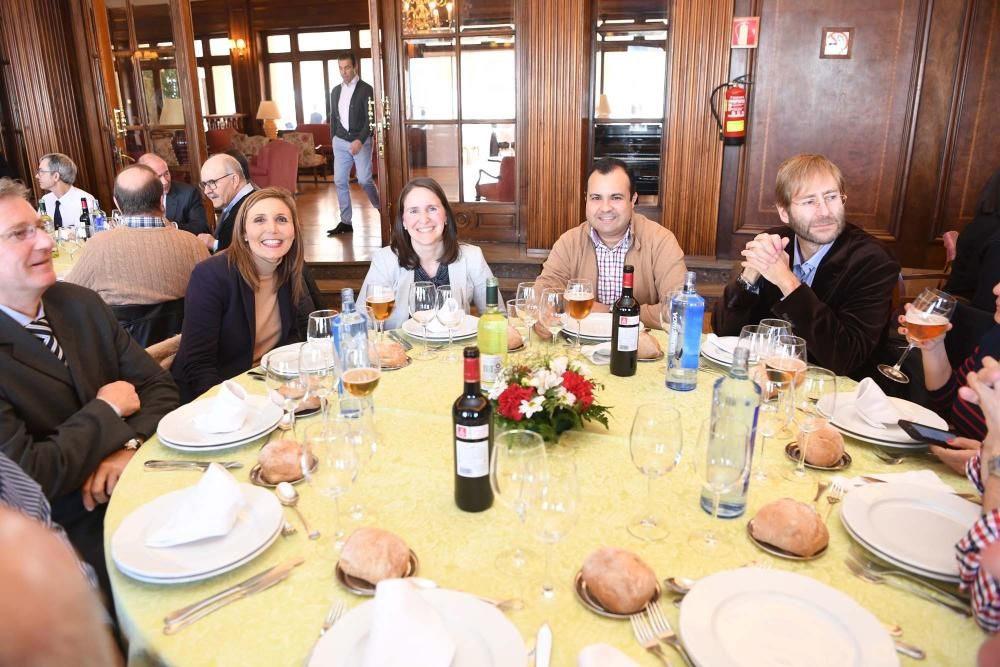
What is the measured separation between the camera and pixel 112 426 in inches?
64.1

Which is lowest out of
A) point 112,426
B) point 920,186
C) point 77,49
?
point 112,426

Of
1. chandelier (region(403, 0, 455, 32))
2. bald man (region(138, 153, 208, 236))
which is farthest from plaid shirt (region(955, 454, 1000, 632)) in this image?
chandelier (region(403, 0, 455, 32))

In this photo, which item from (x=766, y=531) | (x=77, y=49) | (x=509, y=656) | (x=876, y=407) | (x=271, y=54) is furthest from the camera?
(x=271, y=54)

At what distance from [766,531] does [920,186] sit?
14.5 ft

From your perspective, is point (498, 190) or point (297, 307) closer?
point (297, 307)

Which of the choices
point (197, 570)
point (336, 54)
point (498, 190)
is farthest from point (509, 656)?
point (336, 54)

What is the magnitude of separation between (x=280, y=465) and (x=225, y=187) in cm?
314

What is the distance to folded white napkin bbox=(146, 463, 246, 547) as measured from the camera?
1097mm

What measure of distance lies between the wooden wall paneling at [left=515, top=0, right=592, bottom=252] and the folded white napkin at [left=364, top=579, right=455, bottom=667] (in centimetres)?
438

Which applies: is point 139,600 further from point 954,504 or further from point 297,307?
point 297,307

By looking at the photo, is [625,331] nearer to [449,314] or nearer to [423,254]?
[449,314]

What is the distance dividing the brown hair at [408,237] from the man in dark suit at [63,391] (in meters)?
1.13

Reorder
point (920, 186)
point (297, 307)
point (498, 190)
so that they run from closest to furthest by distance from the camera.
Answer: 1. point (297, 307)
2. point (920, 186)
3. point (498, 190)

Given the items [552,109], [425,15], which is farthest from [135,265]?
[425,15]
